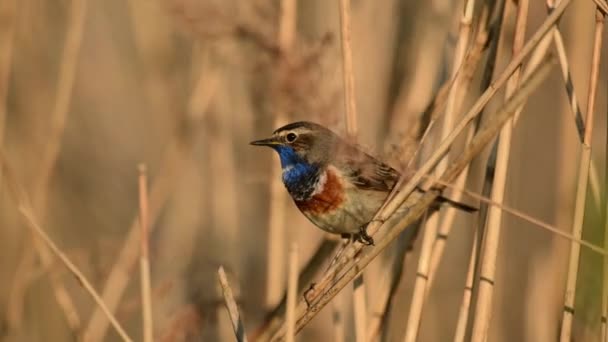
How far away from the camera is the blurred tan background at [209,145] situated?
360cm

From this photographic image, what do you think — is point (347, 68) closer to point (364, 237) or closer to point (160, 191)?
point (364, 237)

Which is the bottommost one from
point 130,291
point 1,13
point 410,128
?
point 130,291

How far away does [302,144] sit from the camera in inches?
146

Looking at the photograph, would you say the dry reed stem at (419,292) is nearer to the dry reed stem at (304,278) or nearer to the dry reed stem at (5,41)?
the dry reed stem at (304,278)

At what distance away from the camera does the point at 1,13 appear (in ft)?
13.6

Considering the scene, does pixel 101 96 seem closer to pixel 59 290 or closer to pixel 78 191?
pixel 78 191

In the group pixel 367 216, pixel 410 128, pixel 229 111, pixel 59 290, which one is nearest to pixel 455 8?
pixel 410 128

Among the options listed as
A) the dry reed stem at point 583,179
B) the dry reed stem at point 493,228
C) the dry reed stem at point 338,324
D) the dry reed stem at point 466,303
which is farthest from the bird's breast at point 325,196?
the dry reed stem at point 583,179

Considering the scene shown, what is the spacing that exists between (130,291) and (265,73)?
2591 millimetres

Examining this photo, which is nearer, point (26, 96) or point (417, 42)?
point (417, 42)

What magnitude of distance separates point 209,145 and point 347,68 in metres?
1.34

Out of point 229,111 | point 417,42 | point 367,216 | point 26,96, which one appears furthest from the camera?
point 26,96

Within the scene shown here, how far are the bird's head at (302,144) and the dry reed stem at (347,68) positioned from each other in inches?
21.6

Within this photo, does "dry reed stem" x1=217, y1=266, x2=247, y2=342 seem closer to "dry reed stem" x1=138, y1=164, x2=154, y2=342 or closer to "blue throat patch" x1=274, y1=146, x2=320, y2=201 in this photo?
"dry reed stem" x1=138, y1=164, x2=154, y2=342
